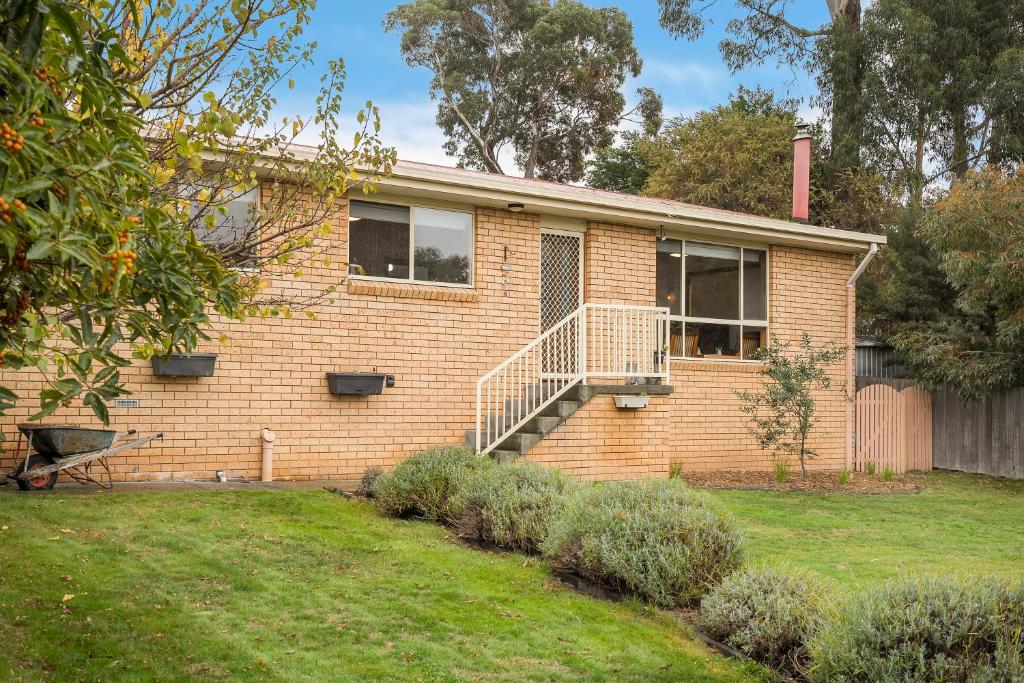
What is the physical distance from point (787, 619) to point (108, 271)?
3.93 metres

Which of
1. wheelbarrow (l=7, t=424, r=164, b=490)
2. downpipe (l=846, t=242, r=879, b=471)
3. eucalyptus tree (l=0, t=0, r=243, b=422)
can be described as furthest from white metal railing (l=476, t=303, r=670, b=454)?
eucalyptus tree (l=0, t=0, r=243, b=422)

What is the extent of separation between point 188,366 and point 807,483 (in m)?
8.71

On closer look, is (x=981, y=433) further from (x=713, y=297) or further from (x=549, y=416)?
(x=549, y=416)

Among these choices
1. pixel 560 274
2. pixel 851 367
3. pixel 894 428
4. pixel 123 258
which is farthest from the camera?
pixel 894 428

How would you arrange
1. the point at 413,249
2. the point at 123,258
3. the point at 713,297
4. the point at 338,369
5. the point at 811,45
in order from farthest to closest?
the point at 811,45, the point at 713,297, the point at 413,249, the point at 338,369, the point at 123,258

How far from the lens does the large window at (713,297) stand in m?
14.4

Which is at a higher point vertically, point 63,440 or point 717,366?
point 717,366

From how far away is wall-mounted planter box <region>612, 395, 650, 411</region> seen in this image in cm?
1168

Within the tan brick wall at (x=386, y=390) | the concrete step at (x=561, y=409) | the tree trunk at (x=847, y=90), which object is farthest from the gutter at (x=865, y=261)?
the tree trunk at (x=847, y=90)

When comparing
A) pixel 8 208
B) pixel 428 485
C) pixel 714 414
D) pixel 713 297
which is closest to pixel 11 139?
pixel 8 208

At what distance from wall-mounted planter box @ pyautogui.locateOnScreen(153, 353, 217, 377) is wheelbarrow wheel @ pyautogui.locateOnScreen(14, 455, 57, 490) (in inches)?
63.3

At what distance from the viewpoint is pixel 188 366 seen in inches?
389

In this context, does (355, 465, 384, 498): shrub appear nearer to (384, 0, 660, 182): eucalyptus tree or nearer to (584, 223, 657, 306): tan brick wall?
(584, 223, 657, 306): tan brick wall

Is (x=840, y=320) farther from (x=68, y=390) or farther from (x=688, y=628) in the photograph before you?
(x=68, y=390)
